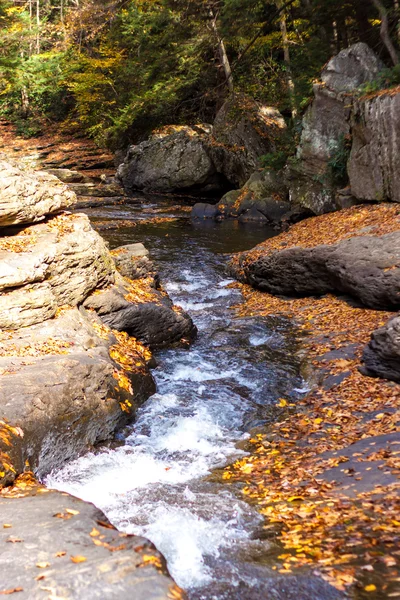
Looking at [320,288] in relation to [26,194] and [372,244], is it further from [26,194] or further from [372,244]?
[26,194]

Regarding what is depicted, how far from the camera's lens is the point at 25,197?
31.1ft

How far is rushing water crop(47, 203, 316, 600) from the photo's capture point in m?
4.86

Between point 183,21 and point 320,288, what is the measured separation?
19009 mm

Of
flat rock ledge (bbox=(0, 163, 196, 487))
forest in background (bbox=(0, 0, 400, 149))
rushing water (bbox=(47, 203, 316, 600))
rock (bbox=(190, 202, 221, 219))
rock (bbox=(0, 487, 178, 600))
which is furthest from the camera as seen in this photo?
rock (bbox=(190, 202, 221, 219))

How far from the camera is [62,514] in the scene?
473 centimetres

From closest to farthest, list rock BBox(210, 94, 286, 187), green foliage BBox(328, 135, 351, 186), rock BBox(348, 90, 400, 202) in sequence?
rock BBox(348, 90, 400, 202), green foliage BBox(328, 135, 351, 186), rock BBox(210, 94, 286, 187)

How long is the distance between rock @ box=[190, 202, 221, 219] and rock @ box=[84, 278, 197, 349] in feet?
44.0

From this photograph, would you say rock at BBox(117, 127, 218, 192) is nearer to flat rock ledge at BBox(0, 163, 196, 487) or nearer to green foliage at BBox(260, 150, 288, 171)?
green foliage at BBox(260, 150, 288, 171)

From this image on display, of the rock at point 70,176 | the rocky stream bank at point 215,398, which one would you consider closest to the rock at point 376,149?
the rocky stream bank at point 215,398

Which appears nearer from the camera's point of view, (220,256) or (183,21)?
(220,256)

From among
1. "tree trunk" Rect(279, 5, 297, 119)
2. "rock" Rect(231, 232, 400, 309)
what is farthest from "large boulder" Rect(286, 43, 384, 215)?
"rock" Rect(231, 232, 400, 309)

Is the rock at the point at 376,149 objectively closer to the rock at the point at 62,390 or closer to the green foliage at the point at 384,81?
the green foliage at the point at 384,81

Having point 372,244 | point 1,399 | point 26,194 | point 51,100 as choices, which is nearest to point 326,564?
point 1,399

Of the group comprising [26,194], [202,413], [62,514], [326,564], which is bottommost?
[202,413]
